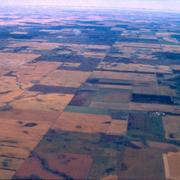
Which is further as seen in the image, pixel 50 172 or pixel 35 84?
pixel 35 84

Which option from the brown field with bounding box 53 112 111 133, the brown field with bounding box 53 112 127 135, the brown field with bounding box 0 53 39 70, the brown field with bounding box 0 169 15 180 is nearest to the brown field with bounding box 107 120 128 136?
the brown field with bounding box 53 112 127 135

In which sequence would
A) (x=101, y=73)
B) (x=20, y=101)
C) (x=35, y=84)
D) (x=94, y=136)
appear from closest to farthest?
(x=94, y=136) < (x=20, y=101) < (x=35, y=84) < (x=101, y=73)

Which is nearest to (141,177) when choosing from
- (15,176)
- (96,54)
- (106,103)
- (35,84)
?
(15,176)

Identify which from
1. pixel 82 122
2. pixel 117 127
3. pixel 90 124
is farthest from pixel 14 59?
pixel 117 127

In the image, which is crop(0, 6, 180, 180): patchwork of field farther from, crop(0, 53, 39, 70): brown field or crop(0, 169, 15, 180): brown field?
crop(0, 53, 39, 70): brown field

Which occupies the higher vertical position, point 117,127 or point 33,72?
point 117,127

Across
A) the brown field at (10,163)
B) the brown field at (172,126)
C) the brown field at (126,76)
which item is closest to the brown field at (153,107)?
the brown field at (172,126)

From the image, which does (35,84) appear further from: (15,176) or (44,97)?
(15,176)

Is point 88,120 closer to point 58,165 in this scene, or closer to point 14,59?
point 58,165

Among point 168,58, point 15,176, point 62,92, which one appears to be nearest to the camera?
point 15,176

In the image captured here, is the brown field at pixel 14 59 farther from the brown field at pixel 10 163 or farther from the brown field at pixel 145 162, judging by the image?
the brown field at pixel 145 162

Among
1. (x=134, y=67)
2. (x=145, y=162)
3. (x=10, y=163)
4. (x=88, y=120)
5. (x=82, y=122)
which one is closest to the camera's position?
(x=10, y=163)
